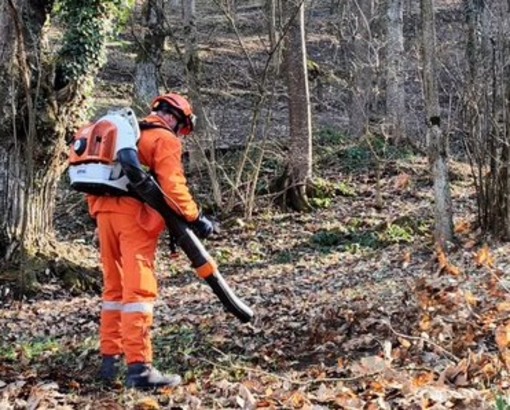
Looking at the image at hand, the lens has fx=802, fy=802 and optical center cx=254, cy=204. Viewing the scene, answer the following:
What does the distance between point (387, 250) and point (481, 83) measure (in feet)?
8.93

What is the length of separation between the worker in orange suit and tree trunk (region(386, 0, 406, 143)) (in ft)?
45.2

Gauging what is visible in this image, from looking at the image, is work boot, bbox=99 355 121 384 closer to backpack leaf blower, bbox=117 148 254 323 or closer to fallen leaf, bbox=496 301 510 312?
backpack leaf blower, bbox=117 148 254 323

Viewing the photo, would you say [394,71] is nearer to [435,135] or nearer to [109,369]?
[435,135]

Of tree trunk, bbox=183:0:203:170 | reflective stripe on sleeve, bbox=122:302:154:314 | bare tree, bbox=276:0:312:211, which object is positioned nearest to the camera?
reflective stripe on sleeve, bbox=122:302:154:314

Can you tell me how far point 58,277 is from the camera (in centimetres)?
1015

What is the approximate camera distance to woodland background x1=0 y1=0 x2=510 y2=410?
537cm

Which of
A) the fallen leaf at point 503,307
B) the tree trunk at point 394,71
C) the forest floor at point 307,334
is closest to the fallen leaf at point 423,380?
the forest floor at point 307,334

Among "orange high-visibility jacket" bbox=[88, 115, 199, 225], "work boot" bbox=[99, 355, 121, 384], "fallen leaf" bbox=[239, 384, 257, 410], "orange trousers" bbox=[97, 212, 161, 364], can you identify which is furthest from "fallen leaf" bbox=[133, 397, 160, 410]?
"orange high-visibility jacket" bbox=[88, 115, 199, 225]

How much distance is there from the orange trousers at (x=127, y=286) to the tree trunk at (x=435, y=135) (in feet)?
17.0

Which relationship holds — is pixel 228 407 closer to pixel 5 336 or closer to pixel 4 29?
pixel 5 336

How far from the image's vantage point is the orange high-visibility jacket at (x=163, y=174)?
5.64 meters

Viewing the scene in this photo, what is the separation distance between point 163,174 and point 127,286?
2.71 ft

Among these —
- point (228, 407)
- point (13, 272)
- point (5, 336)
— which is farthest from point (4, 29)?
point (228, 407)

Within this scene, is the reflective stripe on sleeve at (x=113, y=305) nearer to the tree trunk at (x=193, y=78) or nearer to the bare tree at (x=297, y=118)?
the tree trunk at (x=193, y=78)
